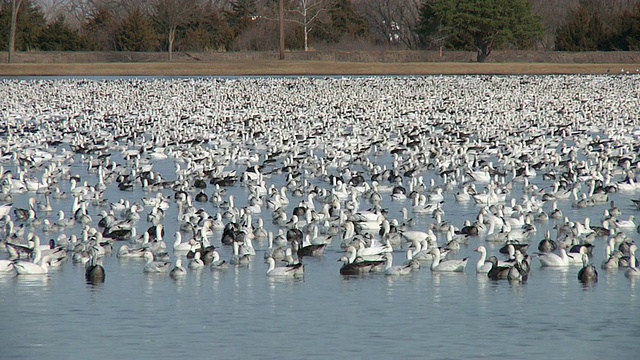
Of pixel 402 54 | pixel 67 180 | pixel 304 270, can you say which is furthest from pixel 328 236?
pixel 402 54

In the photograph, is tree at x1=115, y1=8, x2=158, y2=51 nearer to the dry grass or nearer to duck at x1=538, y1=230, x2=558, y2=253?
the dry grass

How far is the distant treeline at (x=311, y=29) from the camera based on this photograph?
300ft

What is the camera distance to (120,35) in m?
93.4

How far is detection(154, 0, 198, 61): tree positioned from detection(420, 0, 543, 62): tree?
→ 2130 cm

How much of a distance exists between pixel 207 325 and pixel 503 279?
4.65 meters

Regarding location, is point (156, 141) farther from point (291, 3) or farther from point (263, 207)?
point (291, 3)

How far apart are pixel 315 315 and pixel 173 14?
261 ft

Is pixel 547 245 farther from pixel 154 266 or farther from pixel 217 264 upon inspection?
pixel 154 266

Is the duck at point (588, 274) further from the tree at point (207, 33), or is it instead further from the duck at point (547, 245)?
the tree at point (207, 33)

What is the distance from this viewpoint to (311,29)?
102 meters

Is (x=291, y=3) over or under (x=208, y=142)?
over

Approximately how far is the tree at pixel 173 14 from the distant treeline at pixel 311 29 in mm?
86

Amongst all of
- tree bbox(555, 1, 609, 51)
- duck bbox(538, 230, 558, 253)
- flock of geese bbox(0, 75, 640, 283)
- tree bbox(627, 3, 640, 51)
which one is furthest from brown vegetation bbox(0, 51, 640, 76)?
duck bbox(538, 230, 558, 253)

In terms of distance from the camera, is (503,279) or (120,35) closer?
(503,279)
